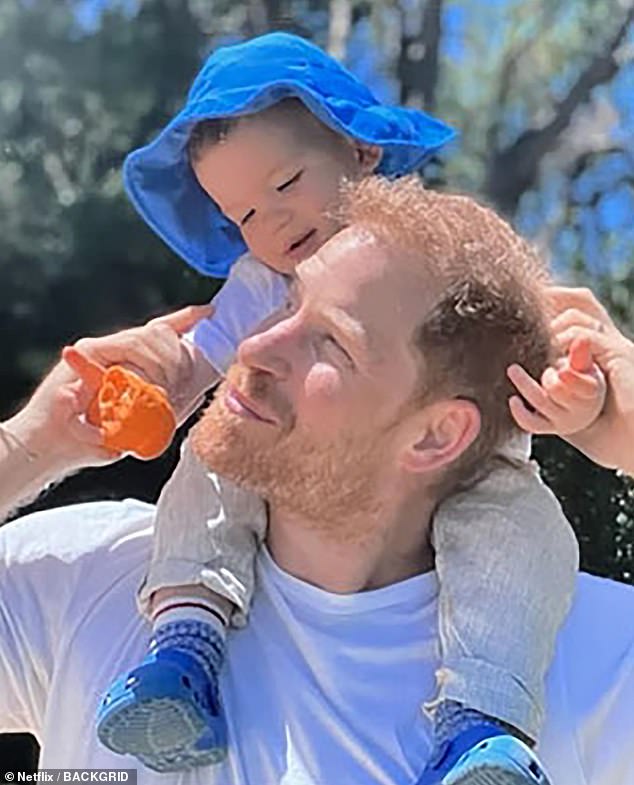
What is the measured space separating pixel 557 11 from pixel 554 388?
5094 mm

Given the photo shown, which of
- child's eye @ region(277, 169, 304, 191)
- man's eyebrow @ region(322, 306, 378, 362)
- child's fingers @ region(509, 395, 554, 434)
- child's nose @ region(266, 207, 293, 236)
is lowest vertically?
child's fingers @ region(509, 395, 554, 434)

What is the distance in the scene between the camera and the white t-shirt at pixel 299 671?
1053mm

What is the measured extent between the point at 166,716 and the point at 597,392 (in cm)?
42

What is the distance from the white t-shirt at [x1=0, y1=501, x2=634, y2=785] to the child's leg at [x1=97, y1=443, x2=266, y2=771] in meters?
0.02

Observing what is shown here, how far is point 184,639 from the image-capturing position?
109 cm

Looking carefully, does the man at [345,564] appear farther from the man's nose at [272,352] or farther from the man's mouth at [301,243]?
the man's mouth at [301,243]

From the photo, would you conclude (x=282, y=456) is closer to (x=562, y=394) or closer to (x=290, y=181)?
(x=562, y=394)

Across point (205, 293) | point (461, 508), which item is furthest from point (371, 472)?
point (205, 293)

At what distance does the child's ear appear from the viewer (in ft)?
4.67

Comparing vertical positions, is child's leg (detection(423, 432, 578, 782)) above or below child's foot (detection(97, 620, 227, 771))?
above

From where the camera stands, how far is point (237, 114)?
1387mm

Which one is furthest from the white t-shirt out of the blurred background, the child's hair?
the blurred background

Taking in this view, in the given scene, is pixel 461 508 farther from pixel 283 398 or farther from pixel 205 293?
pixel 205 293

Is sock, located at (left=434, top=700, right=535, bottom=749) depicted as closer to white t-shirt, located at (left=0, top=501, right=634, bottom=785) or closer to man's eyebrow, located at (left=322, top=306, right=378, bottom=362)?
white t-shirt, located at (left=0, top=501, right=634, bottom=785)
